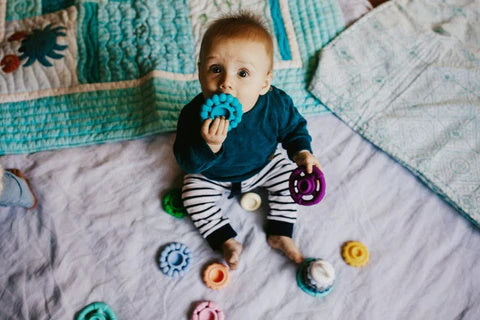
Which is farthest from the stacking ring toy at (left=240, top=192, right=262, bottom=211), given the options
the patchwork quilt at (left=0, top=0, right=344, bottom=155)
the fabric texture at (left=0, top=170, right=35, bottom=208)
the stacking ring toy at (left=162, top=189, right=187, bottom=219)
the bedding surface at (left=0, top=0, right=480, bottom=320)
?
the fabric texture at (left=0, top=170, right=35, bottom=208)

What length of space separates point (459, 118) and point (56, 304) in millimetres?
1021

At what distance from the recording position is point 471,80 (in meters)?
1.06

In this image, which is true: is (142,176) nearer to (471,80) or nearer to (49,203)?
(49,203)

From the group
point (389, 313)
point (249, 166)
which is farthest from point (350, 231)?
point (249, 166)

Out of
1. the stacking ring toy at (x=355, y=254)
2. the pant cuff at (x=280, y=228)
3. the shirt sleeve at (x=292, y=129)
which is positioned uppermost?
the shirt sleeve at (x=292, y=129)

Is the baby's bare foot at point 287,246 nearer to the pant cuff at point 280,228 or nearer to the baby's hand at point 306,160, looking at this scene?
the pant cuff at point 280,228

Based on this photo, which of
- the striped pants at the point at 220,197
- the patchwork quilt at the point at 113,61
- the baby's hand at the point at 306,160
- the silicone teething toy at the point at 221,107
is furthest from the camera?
the patchwork quilt at the point at 113,61

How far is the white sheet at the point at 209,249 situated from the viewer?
2.77 ft

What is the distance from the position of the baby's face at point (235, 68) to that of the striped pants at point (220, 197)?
0.24m

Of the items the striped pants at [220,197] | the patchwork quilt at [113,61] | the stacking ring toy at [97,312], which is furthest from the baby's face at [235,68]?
the stacking ring toy at [97,312]

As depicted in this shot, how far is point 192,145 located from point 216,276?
32 cm

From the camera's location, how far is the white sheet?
2.77ft

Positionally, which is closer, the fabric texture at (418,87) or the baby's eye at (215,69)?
the baby's eye at (215,69)

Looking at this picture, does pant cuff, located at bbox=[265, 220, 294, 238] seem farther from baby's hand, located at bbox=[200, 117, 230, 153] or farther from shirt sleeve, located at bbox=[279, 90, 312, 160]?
baby's hand, located at bbox=[200, 117, 230, 153]
